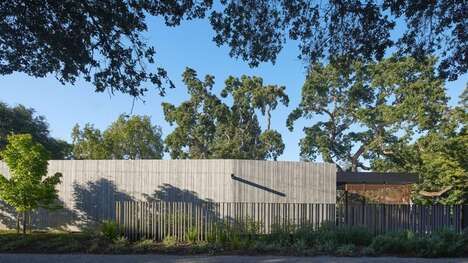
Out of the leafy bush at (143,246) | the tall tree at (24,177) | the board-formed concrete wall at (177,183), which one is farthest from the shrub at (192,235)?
the tall tree at (24,177)

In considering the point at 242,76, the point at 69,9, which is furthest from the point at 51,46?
the point at 242,76

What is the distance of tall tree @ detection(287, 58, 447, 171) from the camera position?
27.3 metres

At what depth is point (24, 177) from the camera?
55.3 ft

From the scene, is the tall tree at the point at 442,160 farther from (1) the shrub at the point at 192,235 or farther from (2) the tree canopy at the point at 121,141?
(2) the tree canopy at the point at 121,141

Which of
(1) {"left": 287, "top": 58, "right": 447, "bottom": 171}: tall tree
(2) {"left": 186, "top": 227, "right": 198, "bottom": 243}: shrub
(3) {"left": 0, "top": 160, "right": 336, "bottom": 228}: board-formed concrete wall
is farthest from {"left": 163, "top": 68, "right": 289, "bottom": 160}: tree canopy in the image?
(2) {"left": 186, "top": 227, "right": 198, "bottom": 243}: shrub

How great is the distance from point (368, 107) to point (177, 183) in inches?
641

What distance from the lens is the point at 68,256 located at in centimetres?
1188

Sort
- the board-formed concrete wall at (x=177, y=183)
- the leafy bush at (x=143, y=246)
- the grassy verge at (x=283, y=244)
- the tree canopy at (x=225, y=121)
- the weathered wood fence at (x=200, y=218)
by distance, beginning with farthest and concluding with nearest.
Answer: the tree canopy at (x=225, y=121) → the board-formed concrete wall at (x=177, y=183) → the weathered wood fence at (x=200, y=218) → the leafy bush at (x=143, y=246) → the grassy verge at (x=283, y=244)

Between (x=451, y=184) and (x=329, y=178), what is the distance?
7.05 m

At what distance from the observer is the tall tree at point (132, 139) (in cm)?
4525

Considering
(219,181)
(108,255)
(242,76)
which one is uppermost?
(242,76)

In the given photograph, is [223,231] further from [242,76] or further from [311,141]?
[242,76]

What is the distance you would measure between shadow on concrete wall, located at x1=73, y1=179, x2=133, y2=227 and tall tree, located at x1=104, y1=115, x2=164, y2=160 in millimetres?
23645

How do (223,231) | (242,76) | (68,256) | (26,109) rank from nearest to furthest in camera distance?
(68,256)
(223,231)
(242,76)
(26,109)
